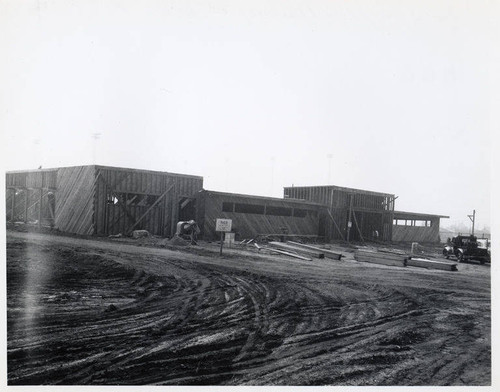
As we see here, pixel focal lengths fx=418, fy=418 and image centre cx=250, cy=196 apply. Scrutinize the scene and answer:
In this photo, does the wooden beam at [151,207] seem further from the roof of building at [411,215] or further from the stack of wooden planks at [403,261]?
the roof of building at [411,215]

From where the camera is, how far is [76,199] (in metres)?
22.1

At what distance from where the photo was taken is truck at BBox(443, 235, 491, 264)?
2184 cm

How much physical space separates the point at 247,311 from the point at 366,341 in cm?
246

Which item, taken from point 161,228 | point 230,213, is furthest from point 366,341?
point 230,213

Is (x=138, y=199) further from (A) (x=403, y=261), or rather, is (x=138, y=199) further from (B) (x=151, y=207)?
(A) (x=403, y=261)

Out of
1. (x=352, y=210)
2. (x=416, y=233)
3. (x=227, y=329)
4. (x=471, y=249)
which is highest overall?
(x=352, y=210)

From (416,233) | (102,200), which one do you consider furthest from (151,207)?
(416,233)

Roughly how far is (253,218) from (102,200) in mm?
10361

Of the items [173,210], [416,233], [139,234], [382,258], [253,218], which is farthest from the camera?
[416,233]

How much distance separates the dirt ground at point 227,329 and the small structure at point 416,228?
2915 centimetres

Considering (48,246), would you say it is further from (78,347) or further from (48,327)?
(78,347)

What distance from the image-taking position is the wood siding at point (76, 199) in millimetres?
21656

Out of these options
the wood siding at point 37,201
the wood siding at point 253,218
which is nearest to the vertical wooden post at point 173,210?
the wood siding at point 253,218

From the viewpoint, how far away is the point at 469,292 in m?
12.7
